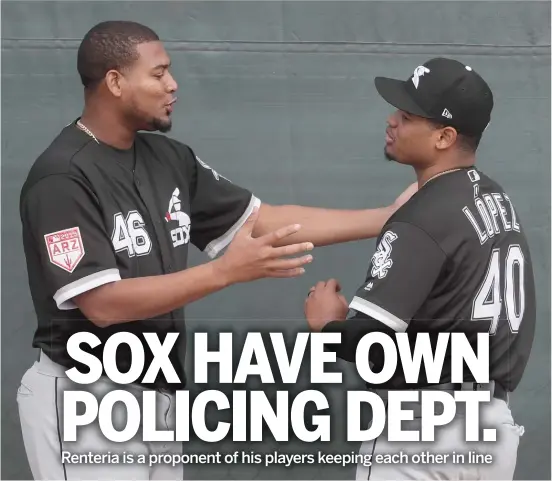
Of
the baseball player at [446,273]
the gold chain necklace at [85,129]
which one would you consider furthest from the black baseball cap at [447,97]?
the gold chain necklace at [85,129]

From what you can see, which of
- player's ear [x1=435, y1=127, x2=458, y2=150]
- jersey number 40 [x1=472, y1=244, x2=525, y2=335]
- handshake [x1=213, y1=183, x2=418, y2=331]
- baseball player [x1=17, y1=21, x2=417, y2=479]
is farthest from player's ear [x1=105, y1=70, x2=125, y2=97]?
jersey number 40 [x1=472, y1=244, x2=525, y2=335]

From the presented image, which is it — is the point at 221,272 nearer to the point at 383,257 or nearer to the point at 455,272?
the point at 383,257

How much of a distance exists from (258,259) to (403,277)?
37 centimetres

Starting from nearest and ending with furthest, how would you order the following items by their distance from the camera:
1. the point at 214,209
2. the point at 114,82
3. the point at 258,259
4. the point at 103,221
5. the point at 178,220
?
the point at 258,259, the point at 103,221, the point at 114,82, the point at 178,220, the point at 214,209

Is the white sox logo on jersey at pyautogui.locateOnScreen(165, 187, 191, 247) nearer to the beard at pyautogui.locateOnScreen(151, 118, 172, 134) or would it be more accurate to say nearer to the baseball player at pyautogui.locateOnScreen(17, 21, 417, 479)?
the baseball player at pyautogui.locateOnScreen(17, 21, 417, 479)

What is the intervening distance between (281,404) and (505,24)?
66.2 inches

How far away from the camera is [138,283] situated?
293 centimetres

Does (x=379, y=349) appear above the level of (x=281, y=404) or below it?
above

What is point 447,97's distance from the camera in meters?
2.97

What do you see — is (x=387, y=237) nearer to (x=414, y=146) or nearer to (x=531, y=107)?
(x=414, y=146)

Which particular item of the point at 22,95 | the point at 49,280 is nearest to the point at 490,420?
the point at 49,280

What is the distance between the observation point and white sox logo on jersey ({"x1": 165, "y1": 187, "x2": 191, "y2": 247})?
10.6 ft

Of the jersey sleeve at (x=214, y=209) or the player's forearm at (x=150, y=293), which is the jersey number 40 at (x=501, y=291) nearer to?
the player's forearm at (x=150, y=293)

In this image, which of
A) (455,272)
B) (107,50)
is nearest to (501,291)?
(455,272)
